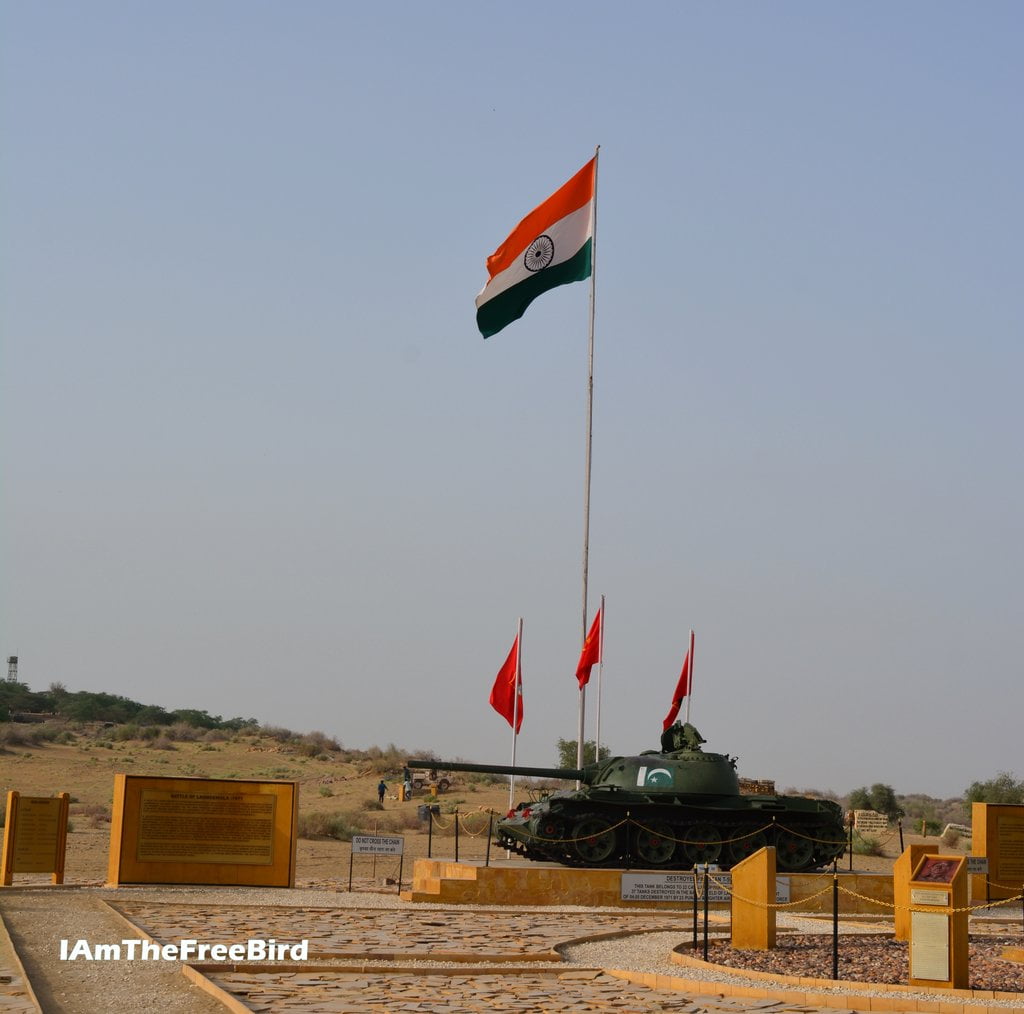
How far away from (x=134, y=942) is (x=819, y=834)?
542 inches

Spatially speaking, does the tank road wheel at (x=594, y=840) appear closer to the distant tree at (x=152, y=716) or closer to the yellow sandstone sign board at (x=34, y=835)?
the yellow sandstone sign board at (x=34, y=835)

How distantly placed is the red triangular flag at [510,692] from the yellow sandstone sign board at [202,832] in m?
5.56

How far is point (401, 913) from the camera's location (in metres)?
18.5

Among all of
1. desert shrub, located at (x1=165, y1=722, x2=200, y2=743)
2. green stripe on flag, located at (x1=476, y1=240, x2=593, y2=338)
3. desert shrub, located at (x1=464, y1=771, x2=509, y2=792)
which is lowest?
desert shrub, located at (x1=464, y1=771, x2=509, y2=792)

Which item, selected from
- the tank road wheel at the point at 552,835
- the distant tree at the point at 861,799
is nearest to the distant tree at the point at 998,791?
the distant tree at the point at 861,799

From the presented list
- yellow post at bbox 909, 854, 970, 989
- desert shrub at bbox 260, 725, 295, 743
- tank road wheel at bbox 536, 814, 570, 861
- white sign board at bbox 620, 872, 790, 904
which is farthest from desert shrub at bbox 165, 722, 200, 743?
yellow post at bbox 909, 854, 970, 989

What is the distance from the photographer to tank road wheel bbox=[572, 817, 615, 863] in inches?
904

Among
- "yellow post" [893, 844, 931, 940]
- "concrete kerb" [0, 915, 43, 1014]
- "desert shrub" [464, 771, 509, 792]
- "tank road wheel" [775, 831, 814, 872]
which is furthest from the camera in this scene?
"desert shrub" [464, 771, 509, 792]

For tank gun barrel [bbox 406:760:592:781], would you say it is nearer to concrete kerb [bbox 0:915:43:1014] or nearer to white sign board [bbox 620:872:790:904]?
white sign board [bbox 620:872:790:904]

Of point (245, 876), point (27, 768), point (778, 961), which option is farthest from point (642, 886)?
point (27, 768)

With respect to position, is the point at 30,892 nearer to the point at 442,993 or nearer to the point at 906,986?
the point at 442,993

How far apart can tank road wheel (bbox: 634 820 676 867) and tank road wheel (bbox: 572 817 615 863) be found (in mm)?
515

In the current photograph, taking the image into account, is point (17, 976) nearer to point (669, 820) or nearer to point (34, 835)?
point (34, 835)

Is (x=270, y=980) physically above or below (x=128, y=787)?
below
